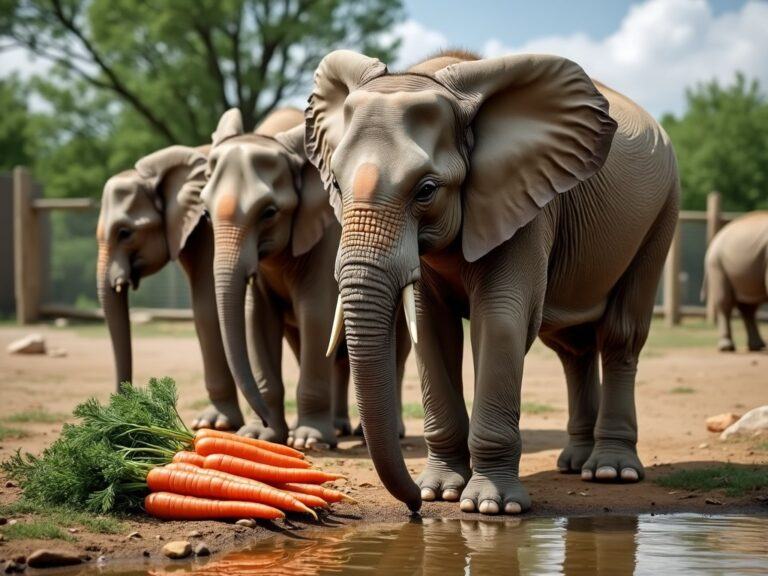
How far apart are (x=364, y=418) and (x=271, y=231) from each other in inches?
139

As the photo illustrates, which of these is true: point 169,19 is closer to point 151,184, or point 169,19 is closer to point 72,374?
point 72,374

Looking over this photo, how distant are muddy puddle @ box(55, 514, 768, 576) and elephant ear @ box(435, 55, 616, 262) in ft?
4.82

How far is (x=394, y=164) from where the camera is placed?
6.02 metres

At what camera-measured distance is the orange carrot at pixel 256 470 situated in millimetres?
6816

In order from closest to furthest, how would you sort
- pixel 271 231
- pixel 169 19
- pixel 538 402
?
pixel 271 231 → pixel 538 402 → pixel 169 19

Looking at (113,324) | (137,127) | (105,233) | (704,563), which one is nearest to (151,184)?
(105,233)

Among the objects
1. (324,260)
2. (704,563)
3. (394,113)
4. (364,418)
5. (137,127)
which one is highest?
(137,127)

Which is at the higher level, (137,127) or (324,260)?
(137,127)

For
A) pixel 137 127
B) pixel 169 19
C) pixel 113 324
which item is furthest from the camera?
pixel 137 127

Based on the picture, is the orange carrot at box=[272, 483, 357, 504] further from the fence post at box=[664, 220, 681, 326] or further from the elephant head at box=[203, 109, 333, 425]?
the fence post at box=[664, 220, 681, 326]

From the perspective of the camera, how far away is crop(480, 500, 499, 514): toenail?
6.57 meters

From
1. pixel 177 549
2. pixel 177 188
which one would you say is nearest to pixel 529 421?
pixel 177 188

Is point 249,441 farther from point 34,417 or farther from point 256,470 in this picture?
point 34,417

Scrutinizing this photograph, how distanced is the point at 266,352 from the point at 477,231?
132 inches
